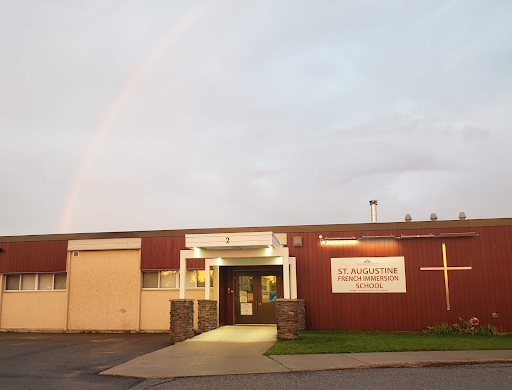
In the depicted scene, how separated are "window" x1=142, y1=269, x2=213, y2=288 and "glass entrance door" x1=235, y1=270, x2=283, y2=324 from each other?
1.52 m

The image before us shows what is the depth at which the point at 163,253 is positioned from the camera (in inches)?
814

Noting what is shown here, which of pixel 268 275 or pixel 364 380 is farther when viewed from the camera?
pixel 268 275

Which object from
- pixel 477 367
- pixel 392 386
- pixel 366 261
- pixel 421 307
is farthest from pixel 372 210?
pixel 392 386

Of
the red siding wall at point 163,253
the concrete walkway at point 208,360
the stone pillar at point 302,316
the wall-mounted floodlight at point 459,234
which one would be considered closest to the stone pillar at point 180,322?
the concrete walkway at point 208,360

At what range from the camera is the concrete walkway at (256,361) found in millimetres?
10062

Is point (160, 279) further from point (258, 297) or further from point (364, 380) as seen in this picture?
point (364, 380)

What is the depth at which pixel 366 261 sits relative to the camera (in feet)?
62.5

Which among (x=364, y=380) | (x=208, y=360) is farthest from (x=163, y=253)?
(x=364, y=380)

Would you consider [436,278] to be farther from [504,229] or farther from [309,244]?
[309,244]

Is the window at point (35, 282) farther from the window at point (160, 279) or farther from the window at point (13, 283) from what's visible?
the window at point (160, 279)

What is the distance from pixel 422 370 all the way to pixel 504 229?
414 inches

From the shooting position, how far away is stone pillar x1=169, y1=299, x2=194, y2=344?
1562 cm

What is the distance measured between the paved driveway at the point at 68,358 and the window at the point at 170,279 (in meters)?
2.30

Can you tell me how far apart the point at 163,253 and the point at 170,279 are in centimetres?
116
